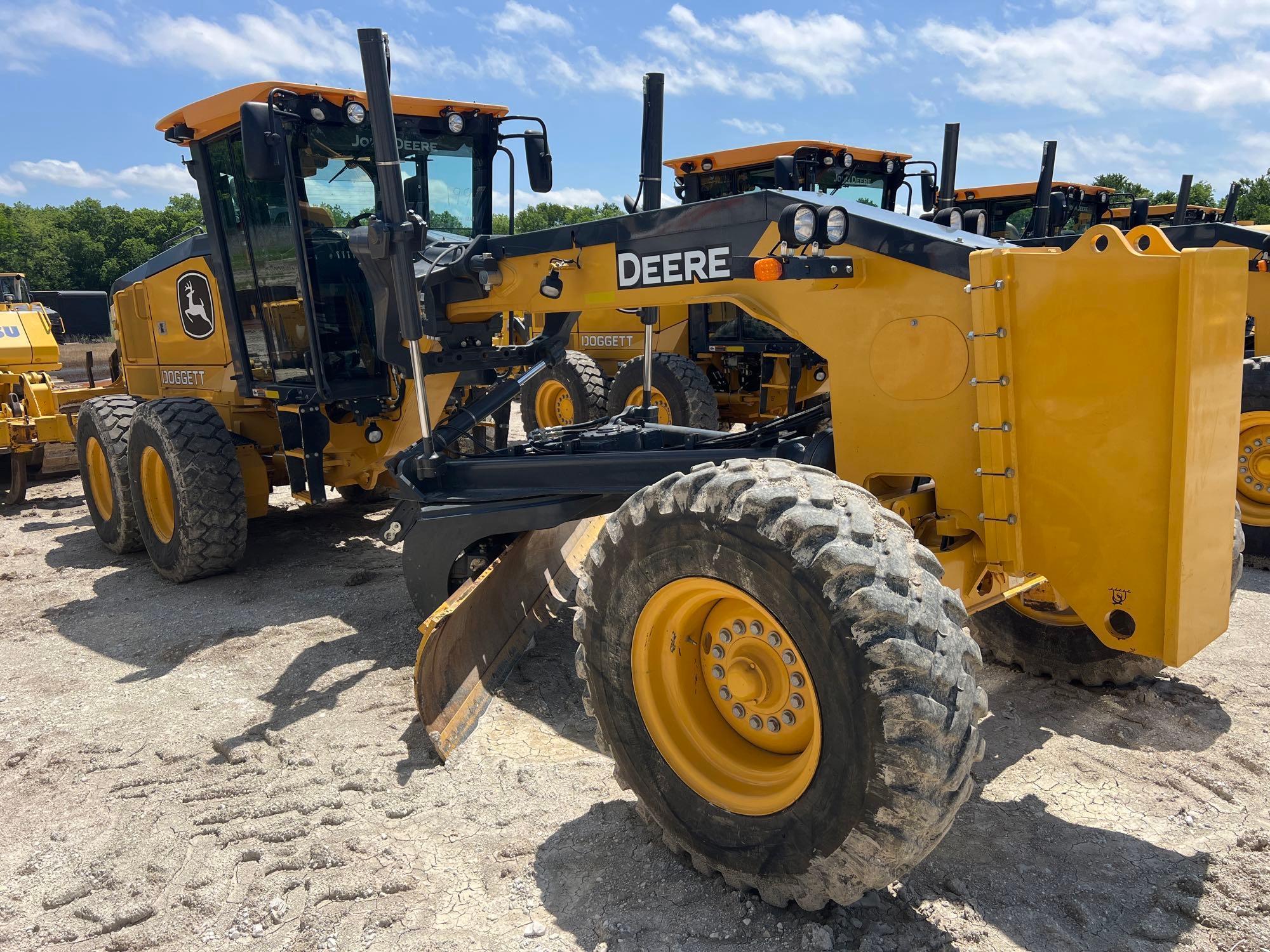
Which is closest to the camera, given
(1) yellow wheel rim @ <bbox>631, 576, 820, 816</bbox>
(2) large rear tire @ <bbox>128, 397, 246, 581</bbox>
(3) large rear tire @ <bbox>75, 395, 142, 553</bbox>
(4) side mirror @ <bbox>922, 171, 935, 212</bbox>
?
(1) yellow wheel rim @ <bbox>631, 576, 820, 816</bbox>

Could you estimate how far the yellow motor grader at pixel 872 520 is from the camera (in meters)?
2.24

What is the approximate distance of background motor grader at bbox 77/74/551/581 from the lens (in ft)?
17.7

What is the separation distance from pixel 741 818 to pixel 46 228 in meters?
51.1

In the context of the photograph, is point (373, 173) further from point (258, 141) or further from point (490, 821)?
point (490, 821)

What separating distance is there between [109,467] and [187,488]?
3.64ft

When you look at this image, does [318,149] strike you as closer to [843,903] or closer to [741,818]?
[741,818]

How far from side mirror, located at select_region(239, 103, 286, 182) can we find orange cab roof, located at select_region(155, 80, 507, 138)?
718 mm

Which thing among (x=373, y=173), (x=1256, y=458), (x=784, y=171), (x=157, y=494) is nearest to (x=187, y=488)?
(x=157, y=494)

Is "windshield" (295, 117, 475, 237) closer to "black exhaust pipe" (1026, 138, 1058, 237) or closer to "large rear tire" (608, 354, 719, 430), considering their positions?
"large rear tire" (608, 354, 719, 430)

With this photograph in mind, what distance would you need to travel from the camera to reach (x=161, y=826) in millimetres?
3168

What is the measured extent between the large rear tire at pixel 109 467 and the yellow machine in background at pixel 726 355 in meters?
3.25

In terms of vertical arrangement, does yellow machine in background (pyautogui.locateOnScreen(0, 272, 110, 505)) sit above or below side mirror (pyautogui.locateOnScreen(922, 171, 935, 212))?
below

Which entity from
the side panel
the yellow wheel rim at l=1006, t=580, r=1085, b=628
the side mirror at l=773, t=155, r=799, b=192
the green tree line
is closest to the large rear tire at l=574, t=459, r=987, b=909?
the side panel

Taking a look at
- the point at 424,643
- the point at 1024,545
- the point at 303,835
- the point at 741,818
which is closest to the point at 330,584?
the point at 424,643
